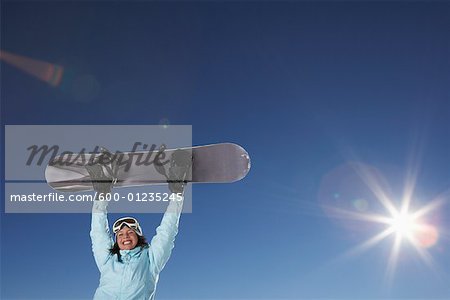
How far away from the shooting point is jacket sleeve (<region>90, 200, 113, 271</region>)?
16.9 ft

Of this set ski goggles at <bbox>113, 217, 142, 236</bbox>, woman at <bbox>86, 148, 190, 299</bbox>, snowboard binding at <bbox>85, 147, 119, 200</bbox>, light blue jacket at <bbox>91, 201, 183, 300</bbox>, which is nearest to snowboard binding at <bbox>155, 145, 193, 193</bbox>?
woman at <bbox>86, 148, 190, 299</bbox>

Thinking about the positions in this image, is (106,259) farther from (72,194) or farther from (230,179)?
(72,194)

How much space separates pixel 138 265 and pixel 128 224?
45 cm

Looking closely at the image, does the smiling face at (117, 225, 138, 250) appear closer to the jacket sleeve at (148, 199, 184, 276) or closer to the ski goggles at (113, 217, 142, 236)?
the ski goggles at (113, 217, 142, 236)

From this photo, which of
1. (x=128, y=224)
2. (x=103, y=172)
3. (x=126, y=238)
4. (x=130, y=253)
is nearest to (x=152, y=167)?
(x=103, y=172)

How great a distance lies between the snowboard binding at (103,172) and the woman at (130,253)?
28 centimetres

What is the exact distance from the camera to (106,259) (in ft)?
16.7

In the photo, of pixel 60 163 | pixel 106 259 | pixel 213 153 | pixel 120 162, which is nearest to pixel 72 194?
pixel 60 163

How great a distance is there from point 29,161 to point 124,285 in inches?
163

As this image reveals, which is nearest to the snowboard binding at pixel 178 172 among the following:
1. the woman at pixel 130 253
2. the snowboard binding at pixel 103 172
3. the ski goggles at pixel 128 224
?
the woman at pixel 130 253

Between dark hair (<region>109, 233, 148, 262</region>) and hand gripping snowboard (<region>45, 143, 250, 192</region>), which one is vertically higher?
hand gripping snowboard (<region>45, 143, 250, 192</region>)

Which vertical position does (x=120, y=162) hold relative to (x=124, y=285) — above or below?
above

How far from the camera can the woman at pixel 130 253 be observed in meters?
4.94

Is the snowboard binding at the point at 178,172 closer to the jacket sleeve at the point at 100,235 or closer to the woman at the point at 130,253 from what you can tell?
the woman at the point at 130,253
